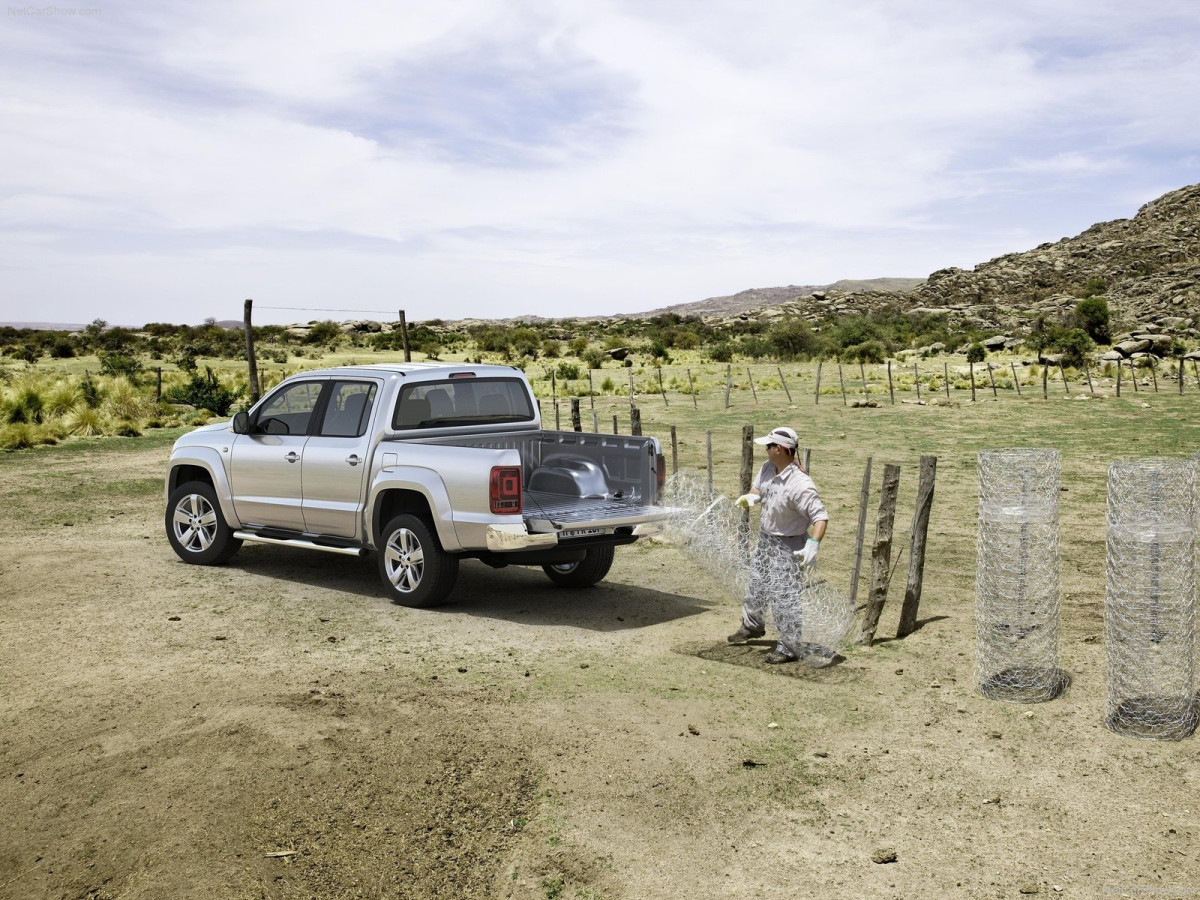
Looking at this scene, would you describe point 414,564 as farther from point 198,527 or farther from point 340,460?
point 198,527

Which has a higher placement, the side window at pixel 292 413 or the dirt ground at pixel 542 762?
the side window at pixel 292 413

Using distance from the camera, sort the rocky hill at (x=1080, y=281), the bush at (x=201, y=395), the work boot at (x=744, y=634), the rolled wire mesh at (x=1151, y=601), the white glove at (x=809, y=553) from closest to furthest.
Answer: the rolled wire mesh at (x=1151, y=601), the white glove at (x=809, y=553), the work boot at (x=744, y=634), the bush at (x=201, y=395), the rocky hill at (x=1080, y=281)

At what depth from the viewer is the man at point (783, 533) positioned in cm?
757

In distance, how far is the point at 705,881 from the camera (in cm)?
475

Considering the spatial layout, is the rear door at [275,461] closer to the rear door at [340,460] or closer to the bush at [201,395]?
the rear door at [340,460]

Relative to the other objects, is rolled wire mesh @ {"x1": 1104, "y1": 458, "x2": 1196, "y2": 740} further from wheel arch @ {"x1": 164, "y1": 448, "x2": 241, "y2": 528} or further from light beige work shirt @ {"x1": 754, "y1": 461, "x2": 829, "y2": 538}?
wheel arch @ {"x1": 164, "y1": 448, "x2": 241, "y2": 528}

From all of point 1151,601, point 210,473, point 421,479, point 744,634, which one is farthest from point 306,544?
point 1151,601

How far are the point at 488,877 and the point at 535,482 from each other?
5.40m

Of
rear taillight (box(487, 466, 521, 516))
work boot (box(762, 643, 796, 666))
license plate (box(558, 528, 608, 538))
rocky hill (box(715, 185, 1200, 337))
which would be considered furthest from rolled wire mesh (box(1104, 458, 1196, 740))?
rocky hill (box(715, 185, 1200, 337))

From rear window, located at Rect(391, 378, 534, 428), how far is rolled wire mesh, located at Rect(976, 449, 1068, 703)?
14.3ft

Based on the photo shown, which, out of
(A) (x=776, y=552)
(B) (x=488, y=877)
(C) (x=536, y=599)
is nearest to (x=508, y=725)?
(B) (x=488, y=877)

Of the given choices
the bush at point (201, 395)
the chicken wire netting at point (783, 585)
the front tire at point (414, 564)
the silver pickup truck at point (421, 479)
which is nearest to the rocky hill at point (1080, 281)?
the bush at point (201, 395)

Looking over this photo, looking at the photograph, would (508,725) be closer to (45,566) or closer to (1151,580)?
(1151,580)

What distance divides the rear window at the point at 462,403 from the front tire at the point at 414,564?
0.93 metres
